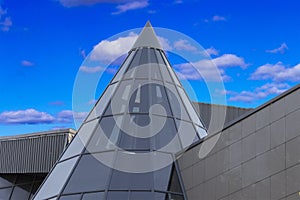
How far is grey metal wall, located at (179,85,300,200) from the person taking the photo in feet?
34.9

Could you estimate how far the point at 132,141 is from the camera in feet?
47.3

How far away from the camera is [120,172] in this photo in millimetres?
13625

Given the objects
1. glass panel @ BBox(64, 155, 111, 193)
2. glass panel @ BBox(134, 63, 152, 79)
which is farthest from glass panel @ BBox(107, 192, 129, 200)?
glass panel @ BBox(134, 63, 152, 79)

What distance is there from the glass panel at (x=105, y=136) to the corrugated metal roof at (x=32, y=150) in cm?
655

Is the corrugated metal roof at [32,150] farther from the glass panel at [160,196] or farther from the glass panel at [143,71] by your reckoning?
the glass panel at [160,196]

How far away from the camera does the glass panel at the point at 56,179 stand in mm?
14234

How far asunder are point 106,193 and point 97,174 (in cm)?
85

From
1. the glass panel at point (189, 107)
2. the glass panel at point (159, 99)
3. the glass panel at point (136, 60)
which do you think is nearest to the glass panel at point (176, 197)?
the glass panel at point (159, 99)

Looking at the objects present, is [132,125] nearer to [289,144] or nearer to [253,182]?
[253,182]

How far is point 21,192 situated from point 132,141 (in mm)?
10802

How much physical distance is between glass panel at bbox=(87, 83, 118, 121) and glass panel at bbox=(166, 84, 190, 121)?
69.1 inches

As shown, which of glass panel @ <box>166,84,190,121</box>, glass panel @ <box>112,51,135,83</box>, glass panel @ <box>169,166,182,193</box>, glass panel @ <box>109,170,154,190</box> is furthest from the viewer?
glass panel @ <box>112,51,135,83</box>

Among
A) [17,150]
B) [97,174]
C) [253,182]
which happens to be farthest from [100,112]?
[17,150]

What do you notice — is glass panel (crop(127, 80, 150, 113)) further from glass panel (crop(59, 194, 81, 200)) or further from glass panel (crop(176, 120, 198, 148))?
glass panel (crop(59, 194, 81, 200))
